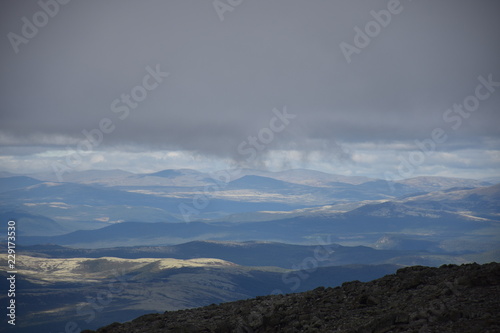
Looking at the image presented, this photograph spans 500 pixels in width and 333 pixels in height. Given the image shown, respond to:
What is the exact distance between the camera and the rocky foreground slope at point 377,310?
885 inches

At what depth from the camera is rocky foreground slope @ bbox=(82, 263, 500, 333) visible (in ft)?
73.7

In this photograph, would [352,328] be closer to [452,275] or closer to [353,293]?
[353,293]

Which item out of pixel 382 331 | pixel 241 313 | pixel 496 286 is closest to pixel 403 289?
pixel 496 286

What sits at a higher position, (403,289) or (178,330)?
(403,289)

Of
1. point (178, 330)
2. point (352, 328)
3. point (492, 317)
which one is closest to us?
point (492, 317)

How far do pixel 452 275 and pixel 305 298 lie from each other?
10241mm

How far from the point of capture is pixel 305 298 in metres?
→ 32.9

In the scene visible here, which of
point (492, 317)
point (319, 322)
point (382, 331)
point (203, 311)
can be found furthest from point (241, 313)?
point (492, 317)

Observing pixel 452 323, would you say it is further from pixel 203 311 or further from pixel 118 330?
pixel 118 330

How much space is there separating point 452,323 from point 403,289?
913 centimetres

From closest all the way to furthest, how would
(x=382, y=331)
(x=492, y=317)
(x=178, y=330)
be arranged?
(x=492, y=317)
(x=382, y=331)
(x=178, y=330)

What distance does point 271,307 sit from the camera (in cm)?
3180

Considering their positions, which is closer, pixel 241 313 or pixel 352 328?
pixel 352 328

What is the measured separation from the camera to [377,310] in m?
27.0
